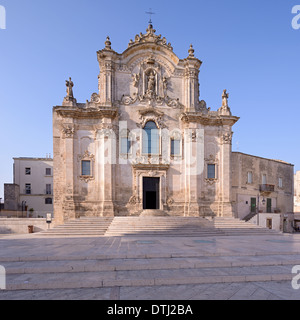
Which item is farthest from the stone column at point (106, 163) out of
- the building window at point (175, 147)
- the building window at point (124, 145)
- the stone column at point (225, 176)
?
the stone column at point (225, 176)

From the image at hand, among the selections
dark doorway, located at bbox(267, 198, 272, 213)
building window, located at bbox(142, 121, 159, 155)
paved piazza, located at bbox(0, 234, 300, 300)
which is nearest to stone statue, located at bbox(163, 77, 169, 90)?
building window, located at bbox(142, 121, 159, 155)

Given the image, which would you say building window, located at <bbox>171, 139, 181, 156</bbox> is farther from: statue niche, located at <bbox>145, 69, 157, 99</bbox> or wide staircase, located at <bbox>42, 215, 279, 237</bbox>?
wide staircase, located at <bbox>42, 215, 279, 237</bbox>

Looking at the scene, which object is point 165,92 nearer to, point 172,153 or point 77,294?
point 172,153

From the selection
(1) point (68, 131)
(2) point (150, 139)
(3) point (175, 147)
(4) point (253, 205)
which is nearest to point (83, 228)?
(1) point (68, 131)

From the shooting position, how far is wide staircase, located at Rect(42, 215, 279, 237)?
16.6 metres

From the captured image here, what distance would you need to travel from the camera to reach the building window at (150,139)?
2239cm

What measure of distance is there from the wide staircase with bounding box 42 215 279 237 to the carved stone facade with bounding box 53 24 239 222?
7.98 ft

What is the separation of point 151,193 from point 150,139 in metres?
5.00

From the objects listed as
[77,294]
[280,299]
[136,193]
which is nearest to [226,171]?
[136,193]

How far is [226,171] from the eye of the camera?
916 inches

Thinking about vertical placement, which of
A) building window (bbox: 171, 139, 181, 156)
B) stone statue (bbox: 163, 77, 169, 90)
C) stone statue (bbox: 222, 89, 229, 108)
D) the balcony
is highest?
stone statue (bbox: 163, 77, 169, 90)

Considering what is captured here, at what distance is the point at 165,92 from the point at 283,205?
21.9 m

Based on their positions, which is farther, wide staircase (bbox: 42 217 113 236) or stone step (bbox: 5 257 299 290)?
wide staircase (bbox: 42 217 113 236)

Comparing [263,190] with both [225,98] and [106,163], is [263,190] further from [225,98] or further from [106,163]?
[106,163]
